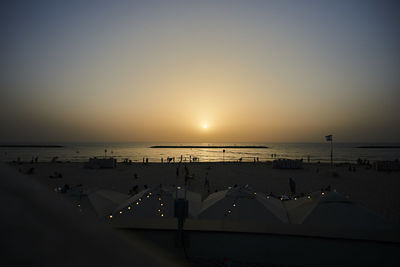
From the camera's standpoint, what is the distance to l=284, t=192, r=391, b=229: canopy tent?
7.20 m

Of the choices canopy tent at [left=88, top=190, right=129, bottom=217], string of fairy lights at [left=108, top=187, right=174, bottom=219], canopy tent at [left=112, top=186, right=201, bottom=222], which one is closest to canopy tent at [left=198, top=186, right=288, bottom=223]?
canopy tent at [left=112, top=186, right=201, bottom=222]

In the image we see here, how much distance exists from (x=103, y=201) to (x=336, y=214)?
8.94 meters

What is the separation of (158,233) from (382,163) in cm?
3597

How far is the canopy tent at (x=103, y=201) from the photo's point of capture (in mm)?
8818

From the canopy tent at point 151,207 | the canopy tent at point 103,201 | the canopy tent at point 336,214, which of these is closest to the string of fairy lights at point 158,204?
the canopy tent at point 151,207

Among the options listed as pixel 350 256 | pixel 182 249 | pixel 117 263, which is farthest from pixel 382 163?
pixel 117 263

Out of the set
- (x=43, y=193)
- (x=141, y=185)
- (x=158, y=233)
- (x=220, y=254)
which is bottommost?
(x=141, y=185)

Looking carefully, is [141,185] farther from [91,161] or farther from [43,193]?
[43,193]

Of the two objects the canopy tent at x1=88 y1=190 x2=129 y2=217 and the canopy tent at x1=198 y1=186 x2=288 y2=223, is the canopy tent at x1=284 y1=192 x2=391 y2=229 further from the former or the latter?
the canopy tent at x1=88 y1=190 x2=129 y2=217

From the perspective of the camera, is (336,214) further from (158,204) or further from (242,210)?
(158,204)

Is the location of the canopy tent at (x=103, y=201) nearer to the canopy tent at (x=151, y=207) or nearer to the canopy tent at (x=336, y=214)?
the canopy tent at (x=151, y=207)

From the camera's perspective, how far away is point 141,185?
20.9 m

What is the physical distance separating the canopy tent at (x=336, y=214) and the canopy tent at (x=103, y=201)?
280 inches

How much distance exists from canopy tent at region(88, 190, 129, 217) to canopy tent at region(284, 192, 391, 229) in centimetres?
712
